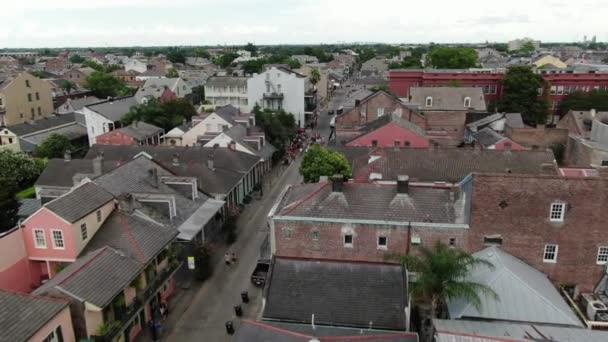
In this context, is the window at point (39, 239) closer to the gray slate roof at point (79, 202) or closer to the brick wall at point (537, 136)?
the gray slate roof at point (79, 202)

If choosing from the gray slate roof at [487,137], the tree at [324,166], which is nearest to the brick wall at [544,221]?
the tree at [324,166]

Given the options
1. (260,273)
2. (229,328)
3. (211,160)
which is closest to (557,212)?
(260,273)

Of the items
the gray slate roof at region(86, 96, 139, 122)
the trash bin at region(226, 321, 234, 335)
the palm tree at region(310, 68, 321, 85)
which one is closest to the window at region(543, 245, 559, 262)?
the trash bin at region(226, 321, 234, 335)

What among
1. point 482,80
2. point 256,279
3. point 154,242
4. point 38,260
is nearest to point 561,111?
point 482,80

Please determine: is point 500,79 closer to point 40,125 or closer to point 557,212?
point 557,212

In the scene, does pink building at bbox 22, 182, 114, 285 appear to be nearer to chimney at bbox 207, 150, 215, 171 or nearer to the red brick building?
chimney at bbox 207, 150, 215, 171

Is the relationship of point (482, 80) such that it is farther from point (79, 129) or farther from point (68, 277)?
point (68, 277)
